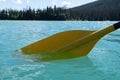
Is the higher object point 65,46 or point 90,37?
point 90,37

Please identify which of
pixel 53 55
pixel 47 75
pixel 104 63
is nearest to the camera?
pixel 47 75

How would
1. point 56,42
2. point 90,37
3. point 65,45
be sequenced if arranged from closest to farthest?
point 90,37 → point 65,45 → point 56,42

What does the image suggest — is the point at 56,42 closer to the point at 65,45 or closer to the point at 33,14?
the point at 65,45

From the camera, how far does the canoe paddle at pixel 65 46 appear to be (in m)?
10.7

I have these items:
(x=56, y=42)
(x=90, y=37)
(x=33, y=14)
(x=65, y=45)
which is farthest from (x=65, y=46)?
(x=33, y=14)

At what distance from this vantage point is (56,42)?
448 inches

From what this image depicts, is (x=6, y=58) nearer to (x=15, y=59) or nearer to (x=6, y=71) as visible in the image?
(x=15, y=59)

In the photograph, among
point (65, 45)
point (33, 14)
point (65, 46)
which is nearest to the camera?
point (65, 46)

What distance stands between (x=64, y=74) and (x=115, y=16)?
16156cm

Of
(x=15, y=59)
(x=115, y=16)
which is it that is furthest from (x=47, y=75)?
(x=115, y=16)

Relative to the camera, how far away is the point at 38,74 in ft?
28.0

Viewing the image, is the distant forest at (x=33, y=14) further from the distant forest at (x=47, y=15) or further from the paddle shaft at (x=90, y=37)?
the paddle shaft at (x=90, y=37)

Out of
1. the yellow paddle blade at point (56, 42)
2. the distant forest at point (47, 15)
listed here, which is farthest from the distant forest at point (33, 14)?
the yellow paddle blade at point (56, 42)

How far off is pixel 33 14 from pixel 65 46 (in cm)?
13973
